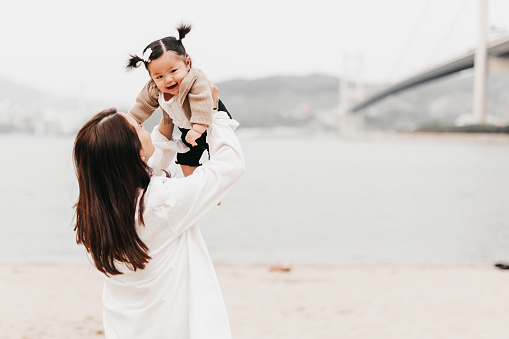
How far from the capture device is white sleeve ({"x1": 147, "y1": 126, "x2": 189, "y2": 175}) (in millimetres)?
1216

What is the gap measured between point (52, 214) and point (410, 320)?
1138 cm

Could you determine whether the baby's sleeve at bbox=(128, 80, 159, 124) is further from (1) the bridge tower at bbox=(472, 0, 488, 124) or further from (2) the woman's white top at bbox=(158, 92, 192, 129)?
(1) the bridge tower at bbox=(472, 0, 488, 124)

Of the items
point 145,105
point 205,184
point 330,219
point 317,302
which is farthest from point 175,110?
point 330,219

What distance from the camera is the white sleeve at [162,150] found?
122 cm

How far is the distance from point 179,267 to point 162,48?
1.41ft

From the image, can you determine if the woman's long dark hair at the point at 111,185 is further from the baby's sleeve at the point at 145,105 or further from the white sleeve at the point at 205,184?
the baby's sleeve at the point at 145,105

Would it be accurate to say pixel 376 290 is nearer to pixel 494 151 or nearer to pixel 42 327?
pixel 42 327

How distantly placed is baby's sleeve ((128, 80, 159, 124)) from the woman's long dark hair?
202 millimetres

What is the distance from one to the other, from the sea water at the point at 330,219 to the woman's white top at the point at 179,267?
27 cm

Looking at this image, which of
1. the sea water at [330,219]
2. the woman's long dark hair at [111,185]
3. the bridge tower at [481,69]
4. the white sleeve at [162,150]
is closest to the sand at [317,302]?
the sea water at [330,219]

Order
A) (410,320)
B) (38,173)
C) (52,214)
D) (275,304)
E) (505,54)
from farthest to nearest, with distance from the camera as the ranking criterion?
(38,173), (505,54), (52,214), (275,304), (410,320)

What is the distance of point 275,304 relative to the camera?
4160 millimetres

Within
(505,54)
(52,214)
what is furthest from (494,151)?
(52,214)

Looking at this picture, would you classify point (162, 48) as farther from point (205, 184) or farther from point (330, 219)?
point (330, 219)
